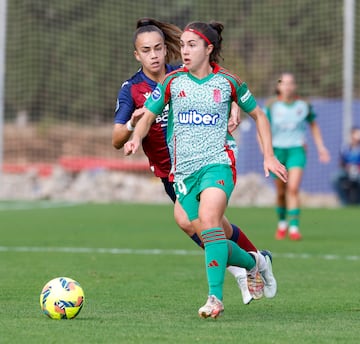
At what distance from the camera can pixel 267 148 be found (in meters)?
6.79

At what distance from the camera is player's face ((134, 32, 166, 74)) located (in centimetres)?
748

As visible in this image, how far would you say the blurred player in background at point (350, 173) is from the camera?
21375 millimetres

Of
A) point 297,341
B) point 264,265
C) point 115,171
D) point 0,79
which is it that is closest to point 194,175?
point 264,265

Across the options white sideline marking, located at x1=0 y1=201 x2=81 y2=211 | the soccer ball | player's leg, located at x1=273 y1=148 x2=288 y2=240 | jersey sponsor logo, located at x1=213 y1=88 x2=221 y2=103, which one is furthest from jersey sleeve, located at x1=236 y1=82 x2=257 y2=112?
white sideline marking, located at x1=0 y1=201 x2=81 y2=211

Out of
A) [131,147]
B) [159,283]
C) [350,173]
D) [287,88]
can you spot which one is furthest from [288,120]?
[350,173]

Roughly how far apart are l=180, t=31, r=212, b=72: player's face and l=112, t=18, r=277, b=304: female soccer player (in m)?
0.59

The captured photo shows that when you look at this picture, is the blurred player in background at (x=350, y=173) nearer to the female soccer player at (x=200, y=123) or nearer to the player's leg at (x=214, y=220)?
the female soccer player at (x=200, y=123)

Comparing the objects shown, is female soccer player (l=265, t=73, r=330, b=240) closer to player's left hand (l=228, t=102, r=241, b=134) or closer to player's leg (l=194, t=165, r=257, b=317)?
player's left hand (l=228, t=102, r=241, b=134)

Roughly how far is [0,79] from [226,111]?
15.7 meters

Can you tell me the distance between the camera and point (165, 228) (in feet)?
50.5

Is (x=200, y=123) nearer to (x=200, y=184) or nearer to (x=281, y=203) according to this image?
(x=200, y=184)

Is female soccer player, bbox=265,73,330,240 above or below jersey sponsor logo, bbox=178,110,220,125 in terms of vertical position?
below

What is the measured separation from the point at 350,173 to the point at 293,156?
26.4 ft

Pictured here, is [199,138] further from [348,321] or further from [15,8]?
[15,8]
